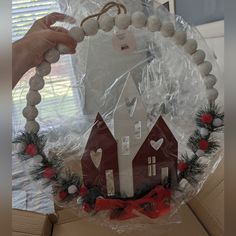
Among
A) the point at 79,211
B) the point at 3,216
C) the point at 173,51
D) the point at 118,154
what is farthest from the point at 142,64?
the point at 3,216

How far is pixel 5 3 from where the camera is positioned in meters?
0.29

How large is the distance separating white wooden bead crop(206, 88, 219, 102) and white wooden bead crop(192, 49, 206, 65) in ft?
0.19

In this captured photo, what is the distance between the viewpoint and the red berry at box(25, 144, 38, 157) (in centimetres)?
55

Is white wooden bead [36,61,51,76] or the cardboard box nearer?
white wooden bead [36,61,51,76]

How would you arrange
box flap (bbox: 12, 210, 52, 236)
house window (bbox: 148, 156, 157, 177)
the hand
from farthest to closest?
Result: box flap (bbox: 12, 210, 52, 236)
house window (bbox: 148, 156, 157, 177)
the hand

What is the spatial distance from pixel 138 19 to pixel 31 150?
29 cm

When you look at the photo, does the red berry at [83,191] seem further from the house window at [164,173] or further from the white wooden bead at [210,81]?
the white wooden bead at [210,81]

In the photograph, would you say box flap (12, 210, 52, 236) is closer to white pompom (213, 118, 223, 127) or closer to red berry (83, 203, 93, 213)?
red berry (83, 203, 93, 213)

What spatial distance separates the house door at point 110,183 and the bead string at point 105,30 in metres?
0.15

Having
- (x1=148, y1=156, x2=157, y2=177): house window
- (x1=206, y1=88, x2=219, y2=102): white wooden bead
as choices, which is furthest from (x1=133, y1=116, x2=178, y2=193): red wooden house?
(x1=206, y1=88, x2=219, y2=102): white wooden bead

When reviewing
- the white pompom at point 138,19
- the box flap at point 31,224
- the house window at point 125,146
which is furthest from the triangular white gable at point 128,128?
the box flap at point 31,224

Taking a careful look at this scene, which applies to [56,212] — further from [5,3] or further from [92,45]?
[5,3]

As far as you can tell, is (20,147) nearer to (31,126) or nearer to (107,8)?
(31,126)

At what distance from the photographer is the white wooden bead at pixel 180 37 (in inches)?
22.6
